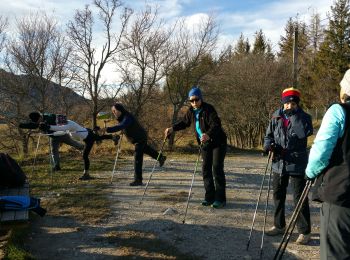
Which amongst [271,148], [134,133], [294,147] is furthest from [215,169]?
[134,133]

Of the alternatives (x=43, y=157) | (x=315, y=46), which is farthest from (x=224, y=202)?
(x=315, y=46)

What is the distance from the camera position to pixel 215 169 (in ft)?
21.6

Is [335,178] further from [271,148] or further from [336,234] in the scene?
[271,148]

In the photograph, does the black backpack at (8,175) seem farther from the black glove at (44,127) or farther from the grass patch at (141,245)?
the black glove at (44,127)

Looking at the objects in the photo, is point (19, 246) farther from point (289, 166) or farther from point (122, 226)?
point (289, 166)

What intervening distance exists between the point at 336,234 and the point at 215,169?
11.5 feet

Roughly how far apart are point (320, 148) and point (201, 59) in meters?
17.8

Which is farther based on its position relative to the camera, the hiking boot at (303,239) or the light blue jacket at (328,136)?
the hiking boot at (303,239)

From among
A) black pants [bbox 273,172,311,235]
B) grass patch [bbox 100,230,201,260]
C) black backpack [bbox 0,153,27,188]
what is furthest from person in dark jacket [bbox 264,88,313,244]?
black backpack [bbox 0,153,27,188]

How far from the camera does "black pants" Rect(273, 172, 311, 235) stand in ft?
16.5

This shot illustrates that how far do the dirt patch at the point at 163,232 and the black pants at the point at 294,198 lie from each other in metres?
0.24

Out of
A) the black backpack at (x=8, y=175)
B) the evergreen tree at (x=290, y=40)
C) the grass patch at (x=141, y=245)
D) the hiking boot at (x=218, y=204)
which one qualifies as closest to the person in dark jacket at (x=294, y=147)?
the grass patch at (x=141, y=245)

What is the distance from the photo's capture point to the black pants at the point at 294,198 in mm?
5016

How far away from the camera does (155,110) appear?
66.3 ft
